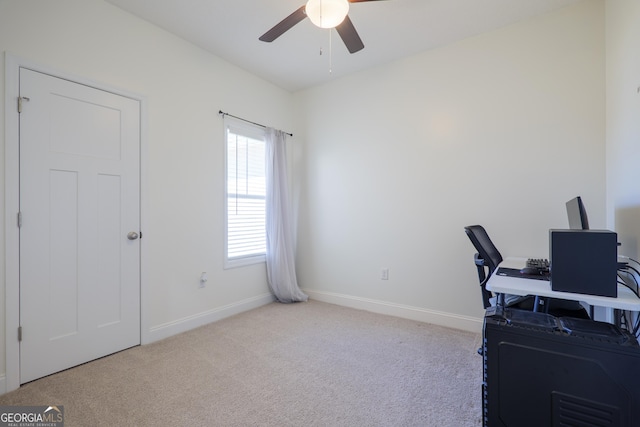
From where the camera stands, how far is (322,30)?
272cm

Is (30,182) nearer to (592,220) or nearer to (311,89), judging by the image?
(311,89)

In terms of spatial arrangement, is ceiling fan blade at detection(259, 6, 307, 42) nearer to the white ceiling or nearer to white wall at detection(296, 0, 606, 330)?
the white ceiling

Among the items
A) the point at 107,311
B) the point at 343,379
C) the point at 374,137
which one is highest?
the point at 374,137

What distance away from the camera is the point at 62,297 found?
2148mm

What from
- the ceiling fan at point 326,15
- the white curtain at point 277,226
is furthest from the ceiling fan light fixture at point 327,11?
the white curtain at point 277,226

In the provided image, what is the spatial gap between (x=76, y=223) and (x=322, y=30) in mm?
2566

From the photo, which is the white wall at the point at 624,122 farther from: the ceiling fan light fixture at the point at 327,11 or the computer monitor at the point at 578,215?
the ceiling fan light fixture at the point at 327,11

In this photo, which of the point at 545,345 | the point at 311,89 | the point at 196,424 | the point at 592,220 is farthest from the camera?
the point at 311,89

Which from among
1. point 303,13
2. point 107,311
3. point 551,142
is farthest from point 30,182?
point 551,142

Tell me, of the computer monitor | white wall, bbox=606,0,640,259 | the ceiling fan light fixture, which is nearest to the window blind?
the ceiling fan light fixture

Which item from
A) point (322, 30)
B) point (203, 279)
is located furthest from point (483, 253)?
point (203, 279)

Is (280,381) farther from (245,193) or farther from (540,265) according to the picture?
(245,193)

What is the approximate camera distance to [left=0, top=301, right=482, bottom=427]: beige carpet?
65.9 inches

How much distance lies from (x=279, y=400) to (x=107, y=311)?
5.22ft
